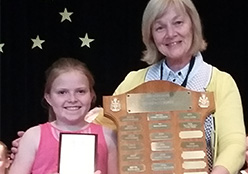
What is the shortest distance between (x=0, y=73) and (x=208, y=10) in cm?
133

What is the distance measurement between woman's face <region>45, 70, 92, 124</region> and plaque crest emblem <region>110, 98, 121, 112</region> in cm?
13

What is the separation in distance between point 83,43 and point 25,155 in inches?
65.6

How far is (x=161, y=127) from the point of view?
2.14 meters

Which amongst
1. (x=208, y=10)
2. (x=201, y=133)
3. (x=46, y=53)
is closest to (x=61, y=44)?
(x=46, y=53)

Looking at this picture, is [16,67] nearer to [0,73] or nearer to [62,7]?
[0,73]

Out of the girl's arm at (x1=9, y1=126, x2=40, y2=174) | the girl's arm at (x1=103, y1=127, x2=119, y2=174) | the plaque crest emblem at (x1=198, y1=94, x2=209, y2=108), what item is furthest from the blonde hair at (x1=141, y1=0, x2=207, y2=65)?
the girl's arm at (x1=9, y1=126, x2=40, y2=174)

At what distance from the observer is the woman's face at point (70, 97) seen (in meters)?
2.22

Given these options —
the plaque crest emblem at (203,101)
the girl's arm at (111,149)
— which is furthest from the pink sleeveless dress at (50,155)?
the plaque crest emblem at (203,101)

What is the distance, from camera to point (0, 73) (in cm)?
377

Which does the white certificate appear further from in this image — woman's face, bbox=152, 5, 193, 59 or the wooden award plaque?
woman's face, bbox=152, 5, 193, 59

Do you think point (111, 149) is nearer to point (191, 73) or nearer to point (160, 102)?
point (160, 102)

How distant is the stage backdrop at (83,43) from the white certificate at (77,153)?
1655 millimetres

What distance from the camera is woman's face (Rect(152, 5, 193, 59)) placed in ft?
7.46

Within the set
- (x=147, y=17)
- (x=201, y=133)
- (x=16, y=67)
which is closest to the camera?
(x=201, y=133)
